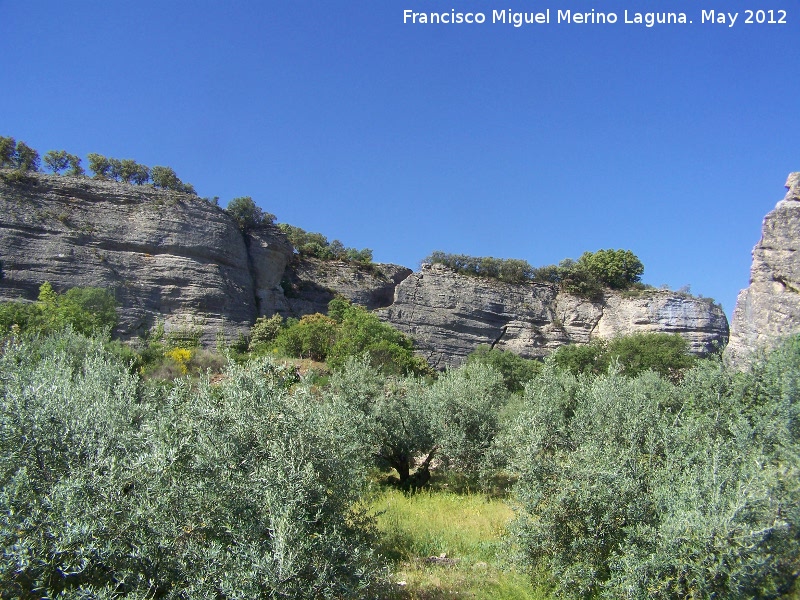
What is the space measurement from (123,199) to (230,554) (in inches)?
1451

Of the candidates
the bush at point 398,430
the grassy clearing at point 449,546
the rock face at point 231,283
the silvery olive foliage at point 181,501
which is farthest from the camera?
the rock face at point 231,283

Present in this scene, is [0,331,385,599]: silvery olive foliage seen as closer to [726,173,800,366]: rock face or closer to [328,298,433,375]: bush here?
[726,173,800,366]: rock face

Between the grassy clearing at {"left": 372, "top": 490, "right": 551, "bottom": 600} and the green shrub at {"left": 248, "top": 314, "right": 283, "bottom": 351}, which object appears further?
the green shrub at {"left": 248, "top": 314, "right": 283, "bottom": 351}

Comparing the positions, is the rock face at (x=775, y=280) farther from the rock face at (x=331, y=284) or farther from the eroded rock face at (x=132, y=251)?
the rock face at (x=331, y=284)

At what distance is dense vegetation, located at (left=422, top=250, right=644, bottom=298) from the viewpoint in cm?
4709

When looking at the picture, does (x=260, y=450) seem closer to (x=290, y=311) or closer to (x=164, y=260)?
(x=164, y=260)

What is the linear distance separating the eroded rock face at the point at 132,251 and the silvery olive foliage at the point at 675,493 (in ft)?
101

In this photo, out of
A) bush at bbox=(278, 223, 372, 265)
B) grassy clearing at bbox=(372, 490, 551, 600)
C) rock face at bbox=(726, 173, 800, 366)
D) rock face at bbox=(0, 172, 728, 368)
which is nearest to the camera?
grassy clearing at bbox=(372, 490, 551, 600)

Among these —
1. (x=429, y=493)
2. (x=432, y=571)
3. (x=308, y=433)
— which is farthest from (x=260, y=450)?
(x=429, y=493)

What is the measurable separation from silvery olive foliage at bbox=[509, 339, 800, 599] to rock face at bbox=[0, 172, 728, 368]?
31.0 metres

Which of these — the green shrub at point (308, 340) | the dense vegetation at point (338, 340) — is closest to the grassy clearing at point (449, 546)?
the dense vegetation at point (338, 340)

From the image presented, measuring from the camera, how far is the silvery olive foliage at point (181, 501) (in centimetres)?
430

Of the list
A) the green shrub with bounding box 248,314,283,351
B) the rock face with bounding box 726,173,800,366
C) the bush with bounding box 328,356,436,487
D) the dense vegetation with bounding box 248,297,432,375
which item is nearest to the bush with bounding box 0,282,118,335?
the green shrub with bounding box 248,314,283,351

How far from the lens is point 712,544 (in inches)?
203
